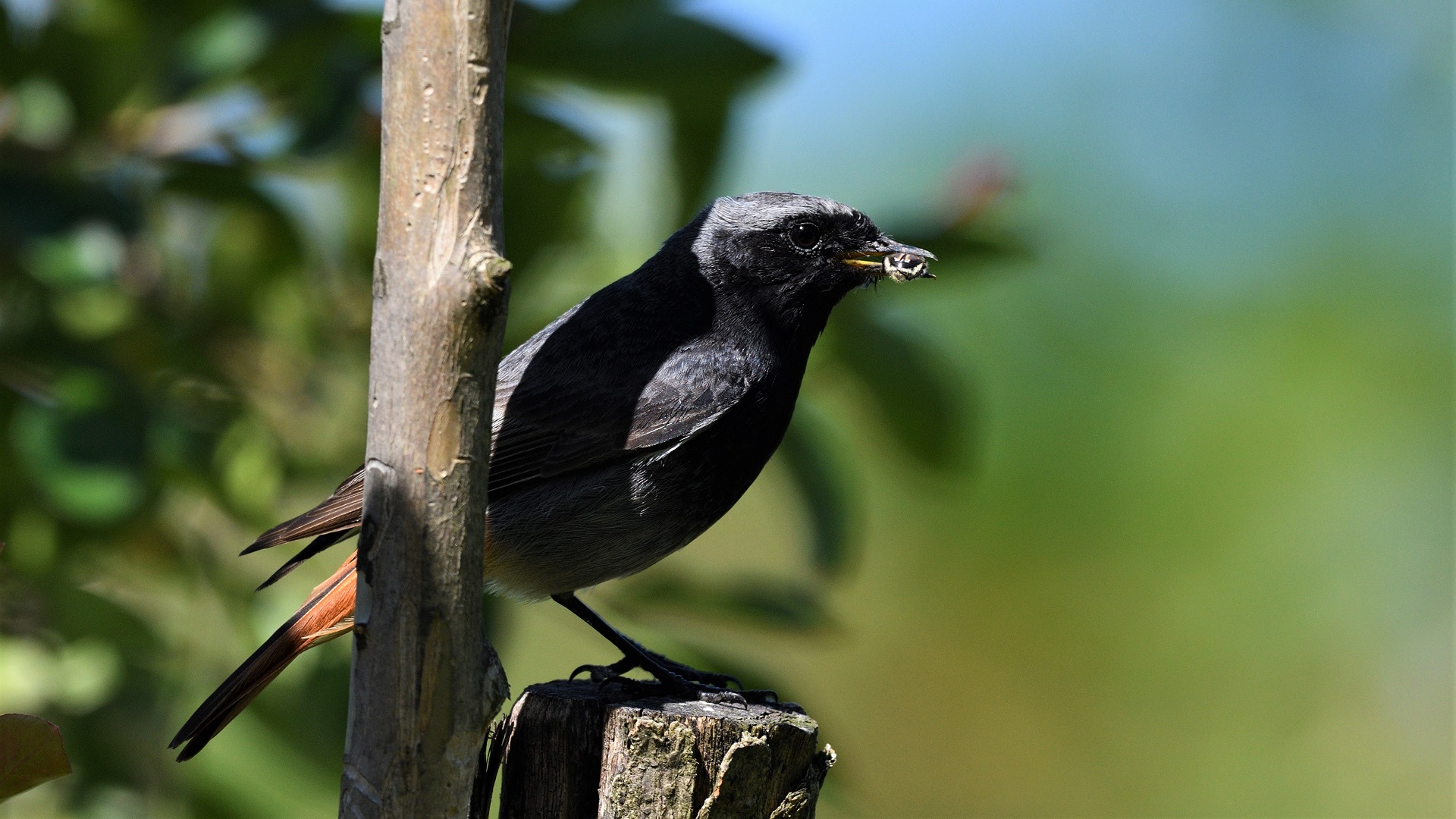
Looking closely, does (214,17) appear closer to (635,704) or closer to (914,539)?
(635,704)

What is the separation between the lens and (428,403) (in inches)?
72.1

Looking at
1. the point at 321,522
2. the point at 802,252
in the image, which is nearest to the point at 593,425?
the point at 321,522

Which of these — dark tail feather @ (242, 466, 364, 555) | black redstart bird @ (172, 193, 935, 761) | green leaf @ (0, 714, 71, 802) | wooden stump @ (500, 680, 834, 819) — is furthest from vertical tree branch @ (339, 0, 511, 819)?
black redstart bird @ (172, 193, 935, 761)

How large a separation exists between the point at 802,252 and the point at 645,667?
1242 mm

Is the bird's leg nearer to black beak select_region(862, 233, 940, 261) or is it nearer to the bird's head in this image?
the bird's head

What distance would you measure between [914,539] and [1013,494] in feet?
2.65

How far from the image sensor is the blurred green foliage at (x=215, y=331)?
303cm

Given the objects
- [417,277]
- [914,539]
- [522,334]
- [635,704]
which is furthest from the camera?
[914,539]

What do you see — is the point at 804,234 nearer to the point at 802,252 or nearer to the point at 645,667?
the point at 802,252

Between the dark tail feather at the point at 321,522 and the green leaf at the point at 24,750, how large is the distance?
43.8 inches

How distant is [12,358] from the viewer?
3160mm

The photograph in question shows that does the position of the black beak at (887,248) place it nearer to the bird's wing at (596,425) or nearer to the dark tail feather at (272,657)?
the bird's wing at (596,425)

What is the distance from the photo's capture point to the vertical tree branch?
71.3 inches

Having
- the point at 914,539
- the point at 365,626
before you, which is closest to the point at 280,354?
the point at 365,626
